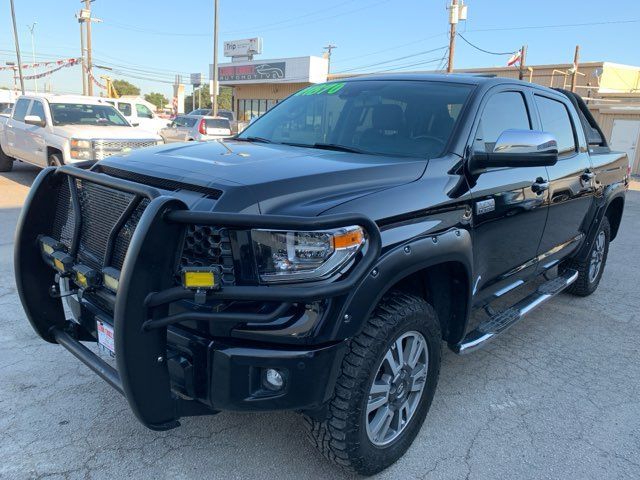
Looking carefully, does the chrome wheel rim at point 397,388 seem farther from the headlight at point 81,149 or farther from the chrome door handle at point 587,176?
the headlight at point 81,149

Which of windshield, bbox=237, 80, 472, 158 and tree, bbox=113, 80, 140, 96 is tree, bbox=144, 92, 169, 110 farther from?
windshield, bbox=237, 80, 472, 158

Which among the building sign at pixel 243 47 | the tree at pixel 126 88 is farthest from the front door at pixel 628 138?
the tree at pixel 126 88

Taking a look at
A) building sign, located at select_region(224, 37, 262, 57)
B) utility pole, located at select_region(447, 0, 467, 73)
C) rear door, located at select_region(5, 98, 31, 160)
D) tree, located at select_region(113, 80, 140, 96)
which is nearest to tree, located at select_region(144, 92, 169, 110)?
tree, located at select_region(113, 80, 140, 96)

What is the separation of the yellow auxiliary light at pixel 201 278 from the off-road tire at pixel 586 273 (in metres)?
4.14

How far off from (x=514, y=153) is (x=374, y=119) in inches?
36.4

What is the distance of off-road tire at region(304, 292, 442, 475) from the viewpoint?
218 cm

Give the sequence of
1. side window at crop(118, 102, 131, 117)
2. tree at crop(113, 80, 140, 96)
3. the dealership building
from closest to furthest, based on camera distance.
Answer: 1. side window at crop(118, 102, 131, 117)
2. the dealership building
3. tree at crop(113, 80, 140, 96)

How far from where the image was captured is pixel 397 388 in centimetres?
251

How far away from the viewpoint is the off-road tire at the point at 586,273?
495 centimetres

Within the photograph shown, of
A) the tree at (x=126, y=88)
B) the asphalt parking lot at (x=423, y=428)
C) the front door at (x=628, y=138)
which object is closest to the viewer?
the asphalt parking lot at (x=423, y=428)

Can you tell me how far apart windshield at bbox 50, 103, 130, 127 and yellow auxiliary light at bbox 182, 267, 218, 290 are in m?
9.27

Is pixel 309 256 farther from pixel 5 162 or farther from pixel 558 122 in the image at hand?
pixel 5 162

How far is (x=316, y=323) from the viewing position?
1.99 m

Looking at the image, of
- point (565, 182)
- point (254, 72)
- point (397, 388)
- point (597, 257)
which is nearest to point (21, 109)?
point (565, 182)
